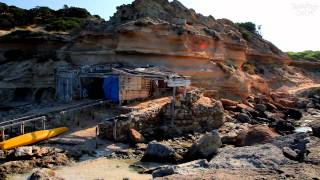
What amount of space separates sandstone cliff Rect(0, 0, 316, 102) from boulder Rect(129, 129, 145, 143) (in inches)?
396

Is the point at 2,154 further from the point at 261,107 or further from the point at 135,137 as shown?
the point at 261,107

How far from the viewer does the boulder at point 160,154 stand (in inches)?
651

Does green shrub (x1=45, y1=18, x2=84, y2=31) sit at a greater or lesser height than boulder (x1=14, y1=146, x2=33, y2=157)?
greater

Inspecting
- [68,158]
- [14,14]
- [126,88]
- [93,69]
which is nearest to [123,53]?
[93,69]

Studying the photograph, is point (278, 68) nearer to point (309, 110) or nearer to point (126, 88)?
point (309, 110)

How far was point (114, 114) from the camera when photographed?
2147 cm

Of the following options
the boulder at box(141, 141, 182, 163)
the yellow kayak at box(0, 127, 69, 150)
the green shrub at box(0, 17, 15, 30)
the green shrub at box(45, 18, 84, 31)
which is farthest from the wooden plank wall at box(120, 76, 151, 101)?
the green shrub at box(0, 17, 15, 30)

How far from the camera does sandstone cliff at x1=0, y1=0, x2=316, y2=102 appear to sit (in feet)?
94.7

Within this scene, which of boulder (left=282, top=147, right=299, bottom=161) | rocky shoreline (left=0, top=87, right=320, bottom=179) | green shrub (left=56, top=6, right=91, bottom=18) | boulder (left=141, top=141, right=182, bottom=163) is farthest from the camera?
green shrub (left=56, top=6, right=91, bottom=18)

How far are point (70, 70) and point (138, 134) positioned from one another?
27.0 ft

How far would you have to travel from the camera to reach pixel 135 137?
62.0 ft

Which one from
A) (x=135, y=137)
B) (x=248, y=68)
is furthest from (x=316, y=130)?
(x=248, y=68)

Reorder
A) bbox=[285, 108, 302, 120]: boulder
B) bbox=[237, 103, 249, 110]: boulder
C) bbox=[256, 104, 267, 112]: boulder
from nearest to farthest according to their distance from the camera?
bbox=[237, 103, 249, 110]: boulder, bbox=[256, 104, 267, 112]: boulder, bbox=[285, 108, 302, 120]: boulder

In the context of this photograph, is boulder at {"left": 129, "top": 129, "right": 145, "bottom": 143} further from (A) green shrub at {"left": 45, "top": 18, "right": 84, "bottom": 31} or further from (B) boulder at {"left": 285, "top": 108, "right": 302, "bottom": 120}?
(A) green shrub at {"left": 45, "top": 18, "right": 84, "bottom": 31}
